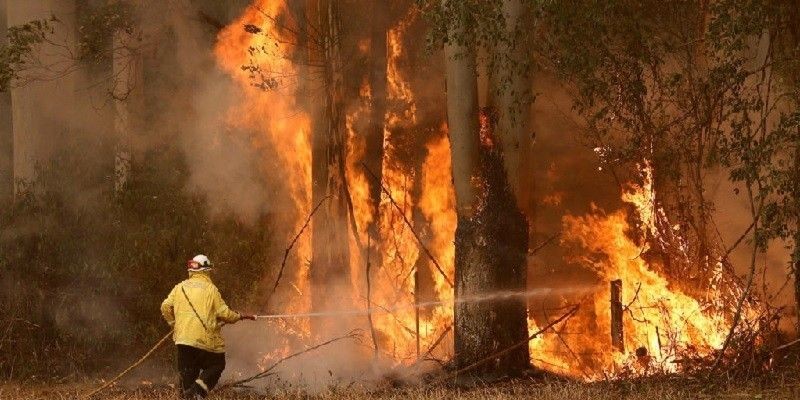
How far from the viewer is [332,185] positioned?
656 inches

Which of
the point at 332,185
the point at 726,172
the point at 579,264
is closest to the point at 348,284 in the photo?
the point at 332,185

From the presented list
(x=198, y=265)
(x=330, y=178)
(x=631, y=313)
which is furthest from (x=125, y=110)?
(x=631, y=313)

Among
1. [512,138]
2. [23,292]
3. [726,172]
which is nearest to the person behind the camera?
[512,138]

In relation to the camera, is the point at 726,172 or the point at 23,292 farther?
the point at 23,292

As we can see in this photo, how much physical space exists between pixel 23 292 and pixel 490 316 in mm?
7626

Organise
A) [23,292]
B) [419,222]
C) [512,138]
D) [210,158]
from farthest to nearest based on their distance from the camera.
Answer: [210,158], [419,222], [23,292], [512,138]

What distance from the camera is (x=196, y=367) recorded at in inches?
458

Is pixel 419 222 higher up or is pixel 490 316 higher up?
pixel 419 222

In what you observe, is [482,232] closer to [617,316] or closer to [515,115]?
[515,115]

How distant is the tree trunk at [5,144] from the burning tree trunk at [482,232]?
33.4ft

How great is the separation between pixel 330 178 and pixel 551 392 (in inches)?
258

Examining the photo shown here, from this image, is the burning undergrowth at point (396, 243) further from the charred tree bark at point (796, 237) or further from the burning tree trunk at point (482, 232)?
the burning tree trunk at point (482, 232)

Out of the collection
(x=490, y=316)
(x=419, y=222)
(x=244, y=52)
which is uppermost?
(x=244, y=52)

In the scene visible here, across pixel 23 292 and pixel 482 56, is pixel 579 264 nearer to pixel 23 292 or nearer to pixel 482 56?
pixel 482 56
